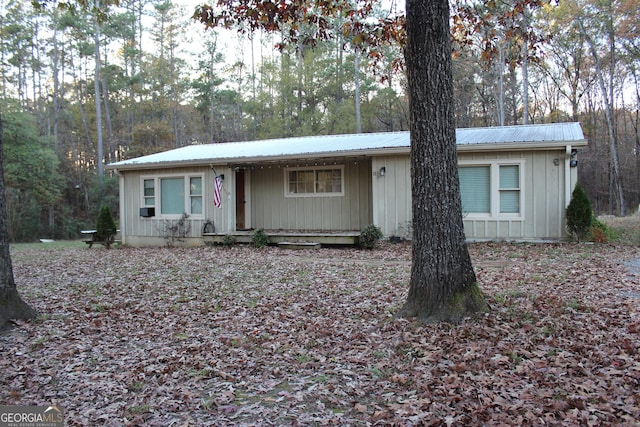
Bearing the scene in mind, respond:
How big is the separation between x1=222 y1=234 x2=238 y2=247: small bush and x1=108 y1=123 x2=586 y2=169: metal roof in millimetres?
2219

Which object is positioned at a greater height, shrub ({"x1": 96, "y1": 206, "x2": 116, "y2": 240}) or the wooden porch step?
shrub ({"x1": 96, "y1": 206, "x2": 116, "y2": 240})

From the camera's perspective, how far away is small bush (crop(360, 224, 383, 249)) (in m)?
11.0

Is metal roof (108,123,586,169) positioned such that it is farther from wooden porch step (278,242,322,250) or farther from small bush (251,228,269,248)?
wooden porch step (278,242,322,250)

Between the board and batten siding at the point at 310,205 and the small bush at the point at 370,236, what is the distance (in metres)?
1.66

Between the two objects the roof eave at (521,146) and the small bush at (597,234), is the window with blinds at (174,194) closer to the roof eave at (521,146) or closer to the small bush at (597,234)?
the roof eave at (521,146)

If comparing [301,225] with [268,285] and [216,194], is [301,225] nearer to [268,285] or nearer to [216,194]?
[216,194]

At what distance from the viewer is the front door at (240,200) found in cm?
1438

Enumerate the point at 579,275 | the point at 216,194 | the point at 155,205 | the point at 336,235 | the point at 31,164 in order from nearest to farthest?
the point at 579,275, the point at 336,235, the point at 216,194, the point at 155,205, the point at 31,164

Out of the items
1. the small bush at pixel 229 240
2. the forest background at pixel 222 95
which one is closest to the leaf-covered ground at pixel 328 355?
the small bush at pixel 229 240

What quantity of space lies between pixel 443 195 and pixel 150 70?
29299 mm

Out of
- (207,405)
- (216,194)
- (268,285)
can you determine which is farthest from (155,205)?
(207,405)

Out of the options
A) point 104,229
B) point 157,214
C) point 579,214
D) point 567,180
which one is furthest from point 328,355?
point 104,229

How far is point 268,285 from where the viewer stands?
7.12 m

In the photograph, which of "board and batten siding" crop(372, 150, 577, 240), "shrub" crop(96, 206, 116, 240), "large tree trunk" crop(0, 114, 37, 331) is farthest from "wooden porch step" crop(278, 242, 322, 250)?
"large tree trunk" crop(0, 114, 37, 331)
